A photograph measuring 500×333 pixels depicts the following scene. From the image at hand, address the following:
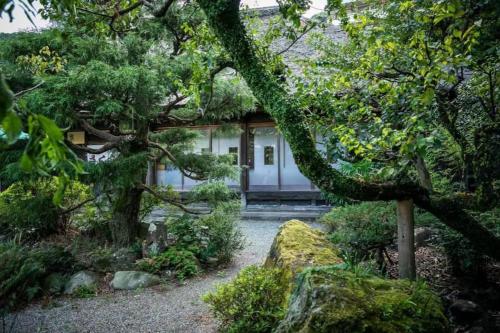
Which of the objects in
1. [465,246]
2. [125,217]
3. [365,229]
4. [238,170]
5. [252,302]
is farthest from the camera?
[238,170]

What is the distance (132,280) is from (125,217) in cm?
126

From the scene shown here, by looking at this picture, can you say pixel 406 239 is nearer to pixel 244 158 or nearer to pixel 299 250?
pixel 299 250

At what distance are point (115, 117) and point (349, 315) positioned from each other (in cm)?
486

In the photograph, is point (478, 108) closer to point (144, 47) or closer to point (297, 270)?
point (297, 270)

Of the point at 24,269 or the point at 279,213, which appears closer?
the point at 24,269

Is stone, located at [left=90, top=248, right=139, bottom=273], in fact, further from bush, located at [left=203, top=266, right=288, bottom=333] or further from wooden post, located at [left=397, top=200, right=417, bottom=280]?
wooden post, located at [left=397, top=200, right=417, bottom=280]

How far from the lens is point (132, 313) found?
4.18 m

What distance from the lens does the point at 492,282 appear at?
4219mm

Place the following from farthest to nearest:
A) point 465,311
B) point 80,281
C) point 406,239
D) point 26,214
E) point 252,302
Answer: point 26,214
point 80,281
point 465,311
point 252,302
point 406,239

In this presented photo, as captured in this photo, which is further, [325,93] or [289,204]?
[289,204]

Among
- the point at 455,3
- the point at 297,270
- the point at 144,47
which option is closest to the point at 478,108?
the point at 455,3

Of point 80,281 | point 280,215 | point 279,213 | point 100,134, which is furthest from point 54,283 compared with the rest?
point 279,213

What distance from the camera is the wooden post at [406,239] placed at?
2887mm

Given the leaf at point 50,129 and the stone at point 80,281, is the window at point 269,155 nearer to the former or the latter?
the stone at point 80,281
